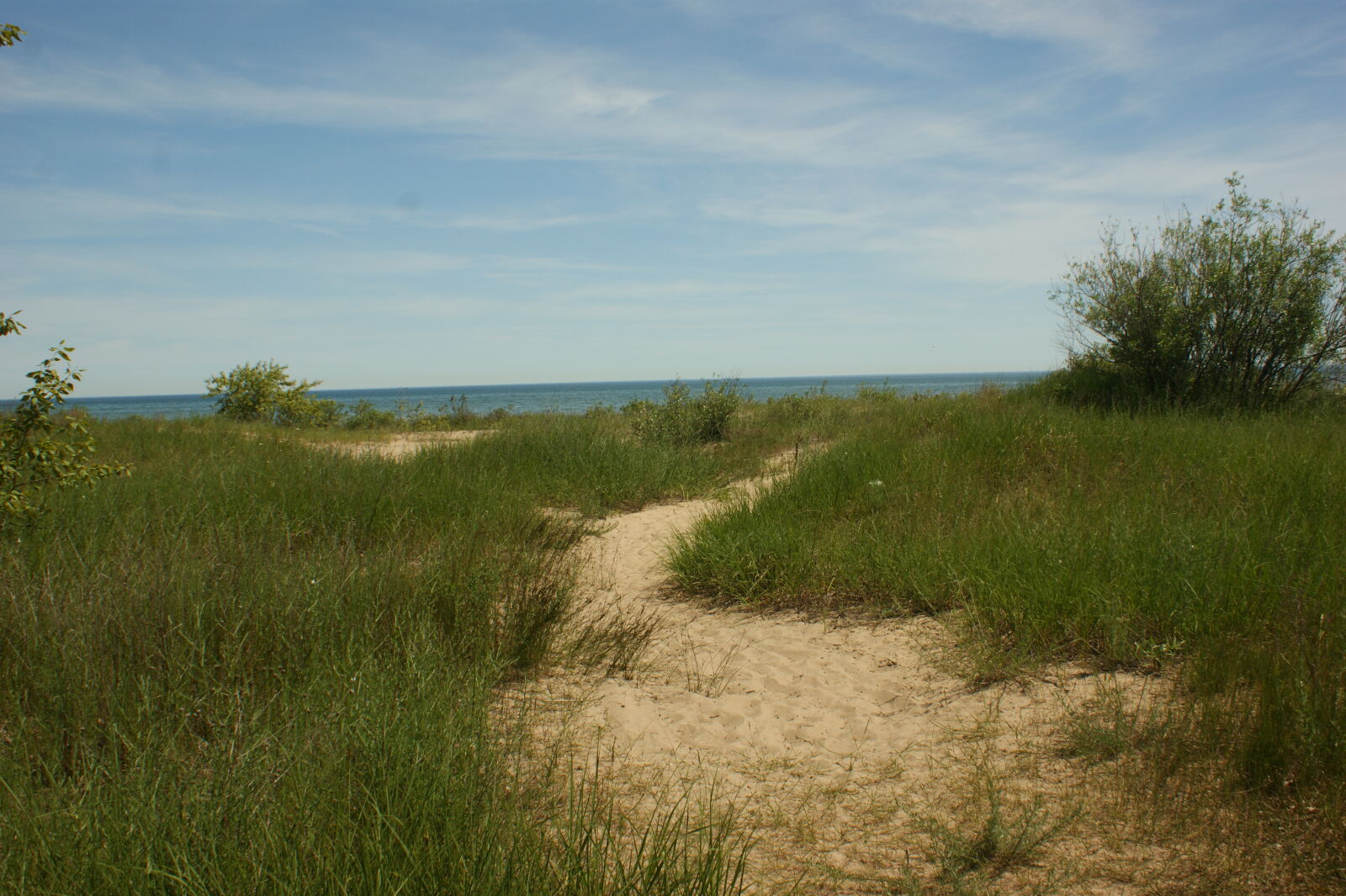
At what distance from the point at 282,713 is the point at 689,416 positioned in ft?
32.5

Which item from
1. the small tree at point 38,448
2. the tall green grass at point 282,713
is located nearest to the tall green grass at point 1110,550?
the tall green grass at point 282,713

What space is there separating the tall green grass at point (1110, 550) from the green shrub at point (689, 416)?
411 centimetres

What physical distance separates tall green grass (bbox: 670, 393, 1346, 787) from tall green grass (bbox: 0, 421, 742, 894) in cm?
192

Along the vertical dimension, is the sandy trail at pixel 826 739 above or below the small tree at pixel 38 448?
below

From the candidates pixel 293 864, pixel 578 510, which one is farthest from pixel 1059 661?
pixel 578 510

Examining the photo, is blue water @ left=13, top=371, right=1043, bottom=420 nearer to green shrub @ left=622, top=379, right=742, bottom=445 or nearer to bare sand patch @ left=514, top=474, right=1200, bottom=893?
green shrub @ left=622, top=379, right=742, bottom=445

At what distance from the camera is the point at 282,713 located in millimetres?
2881

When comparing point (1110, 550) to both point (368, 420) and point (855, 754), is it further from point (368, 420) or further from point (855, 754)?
point (368, 420)

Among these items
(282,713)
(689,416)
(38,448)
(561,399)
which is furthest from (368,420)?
(561,399)

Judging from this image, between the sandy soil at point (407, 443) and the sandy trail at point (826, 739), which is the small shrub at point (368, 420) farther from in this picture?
the sandy trail at point (826, 739)

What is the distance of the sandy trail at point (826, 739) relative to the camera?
2.77m

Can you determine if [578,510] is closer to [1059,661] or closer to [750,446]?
[750,446]

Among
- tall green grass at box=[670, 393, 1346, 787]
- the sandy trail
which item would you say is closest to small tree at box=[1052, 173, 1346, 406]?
tall green grass at box=[670, 393, 1346, 787]

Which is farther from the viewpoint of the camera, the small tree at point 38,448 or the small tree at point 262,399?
the small tree at point 262,399
